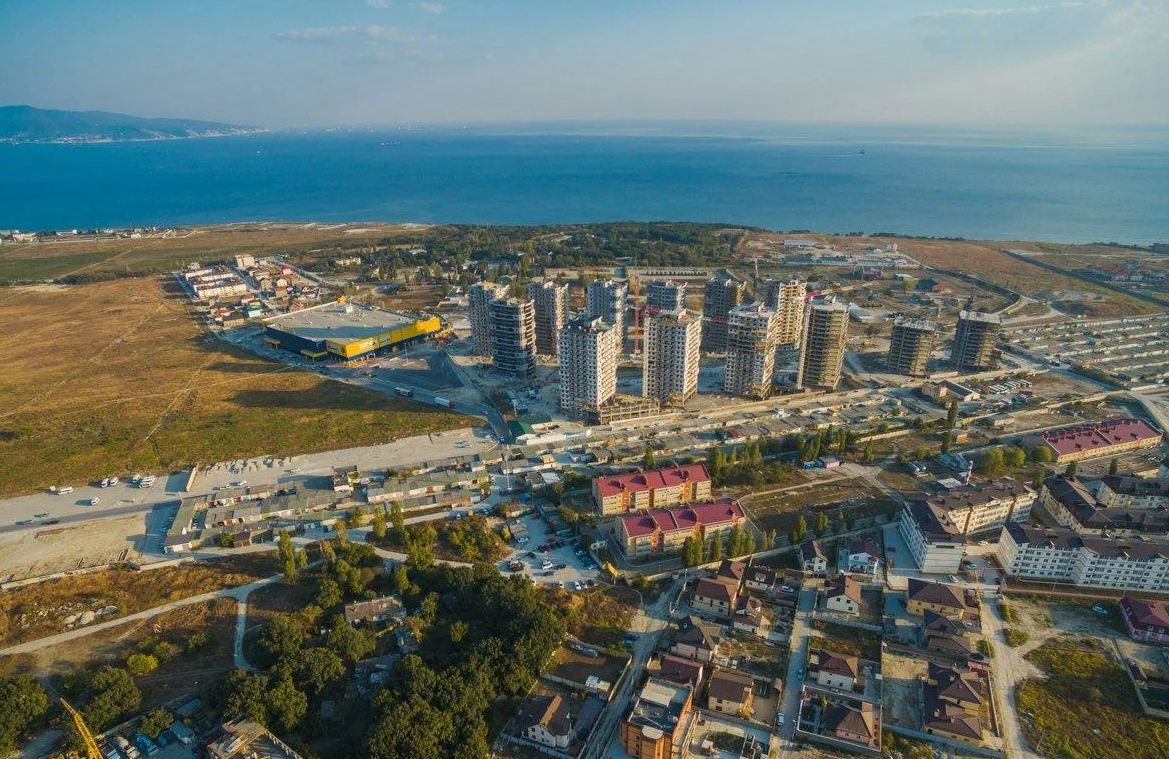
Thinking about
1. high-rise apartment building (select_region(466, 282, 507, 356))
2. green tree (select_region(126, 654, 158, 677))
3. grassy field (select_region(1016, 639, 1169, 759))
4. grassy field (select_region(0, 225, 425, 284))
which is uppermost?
high-rise apartment building (select_region(466, 282, 507, 356))

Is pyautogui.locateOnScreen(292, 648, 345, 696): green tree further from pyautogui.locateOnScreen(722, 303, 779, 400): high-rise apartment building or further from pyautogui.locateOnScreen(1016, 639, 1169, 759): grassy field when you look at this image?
pyautogui.locateOnScreen(722, 303, 779, 400): high-rise apartment building

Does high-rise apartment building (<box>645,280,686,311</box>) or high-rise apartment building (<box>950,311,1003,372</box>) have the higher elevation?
high-rise apartment building (<box>645,280,686,311</box>)

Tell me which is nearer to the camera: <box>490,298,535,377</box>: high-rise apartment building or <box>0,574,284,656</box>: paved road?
<box>0,574,284,656</box>: paved road

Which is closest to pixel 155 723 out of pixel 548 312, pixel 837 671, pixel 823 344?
pixel 837 671

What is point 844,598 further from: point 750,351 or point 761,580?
point 750,351

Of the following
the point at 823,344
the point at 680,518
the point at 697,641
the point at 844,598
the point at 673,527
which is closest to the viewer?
the point at 697,641

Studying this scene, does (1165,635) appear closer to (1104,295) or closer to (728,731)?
(728,731)

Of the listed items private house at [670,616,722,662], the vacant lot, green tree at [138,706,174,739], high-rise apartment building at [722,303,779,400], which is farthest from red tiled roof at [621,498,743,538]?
green tree at [138,706,174,739]
